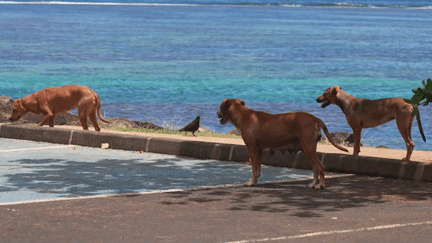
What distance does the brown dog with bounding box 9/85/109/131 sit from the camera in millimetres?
18031

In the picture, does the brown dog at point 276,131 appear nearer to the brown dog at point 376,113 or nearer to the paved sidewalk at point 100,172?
the paved sidewalk at point 100,172

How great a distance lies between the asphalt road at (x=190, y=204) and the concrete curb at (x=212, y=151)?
0.28 metres

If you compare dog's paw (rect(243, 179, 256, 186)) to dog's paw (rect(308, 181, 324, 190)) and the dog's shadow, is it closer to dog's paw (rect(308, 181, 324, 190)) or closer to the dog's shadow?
the dog's shadow

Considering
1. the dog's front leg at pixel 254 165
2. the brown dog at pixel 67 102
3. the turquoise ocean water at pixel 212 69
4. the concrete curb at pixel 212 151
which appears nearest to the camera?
the dog's front leg at pixel 254 165

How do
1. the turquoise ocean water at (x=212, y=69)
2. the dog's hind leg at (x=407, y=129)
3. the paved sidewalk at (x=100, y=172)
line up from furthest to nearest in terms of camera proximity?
the turquoise ocean water at (x=212, y=69)
the dog's hind leg at (x=407, y=129)
the paved sidewalk at (x=100, y=172)

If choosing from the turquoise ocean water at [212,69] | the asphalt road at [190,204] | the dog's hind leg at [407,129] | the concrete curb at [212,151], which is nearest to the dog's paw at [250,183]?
the asphalt road at [190,204]

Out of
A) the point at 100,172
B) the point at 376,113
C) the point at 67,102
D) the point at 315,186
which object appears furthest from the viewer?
the point at 67,102

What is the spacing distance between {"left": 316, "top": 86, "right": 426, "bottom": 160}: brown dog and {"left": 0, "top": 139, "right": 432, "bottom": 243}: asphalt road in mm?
1745

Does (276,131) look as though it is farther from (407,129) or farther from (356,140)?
(407,129)

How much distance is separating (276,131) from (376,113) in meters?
3.20

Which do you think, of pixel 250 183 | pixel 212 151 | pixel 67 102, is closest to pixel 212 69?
pixel 67 102

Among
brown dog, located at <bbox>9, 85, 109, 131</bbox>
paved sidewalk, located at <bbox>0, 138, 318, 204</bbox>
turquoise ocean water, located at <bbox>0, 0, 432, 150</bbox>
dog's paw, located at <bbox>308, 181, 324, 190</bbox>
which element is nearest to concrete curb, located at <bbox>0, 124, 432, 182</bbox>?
paved sidewalk, located at <bbox>0, 138, 318, 204</bbox>

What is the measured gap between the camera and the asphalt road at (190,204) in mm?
9508

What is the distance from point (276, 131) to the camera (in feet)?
40.8
